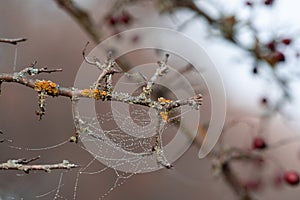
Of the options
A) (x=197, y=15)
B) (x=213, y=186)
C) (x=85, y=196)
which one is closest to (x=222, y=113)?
(x=197, y=15)

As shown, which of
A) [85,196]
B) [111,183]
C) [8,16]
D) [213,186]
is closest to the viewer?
[85,196]

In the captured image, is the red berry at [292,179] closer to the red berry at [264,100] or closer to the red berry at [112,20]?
the red berry at [264,100]

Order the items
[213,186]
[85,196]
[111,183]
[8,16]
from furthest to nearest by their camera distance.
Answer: [213,186], [8,16], [111,183], [85,196]

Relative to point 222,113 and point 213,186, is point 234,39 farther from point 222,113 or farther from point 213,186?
point 213,186

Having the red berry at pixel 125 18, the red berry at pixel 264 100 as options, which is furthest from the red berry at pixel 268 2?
the red berry at pixel 125 18

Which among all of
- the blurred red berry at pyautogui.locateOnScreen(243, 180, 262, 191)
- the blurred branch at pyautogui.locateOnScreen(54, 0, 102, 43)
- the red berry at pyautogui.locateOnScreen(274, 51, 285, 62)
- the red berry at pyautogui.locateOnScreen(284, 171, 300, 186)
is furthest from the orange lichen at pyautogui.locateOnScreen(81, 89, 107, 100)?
the blurred red berry at pyautogui.locateOnScreen(243, 180, 262, 191)

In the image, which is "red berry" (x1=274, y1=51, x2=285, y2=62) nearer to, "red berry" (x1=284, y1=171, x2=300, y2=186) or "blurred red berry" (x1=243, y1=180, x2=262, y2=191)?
"red berry" (x1=284, y1=171, x2=300, y2=186)
